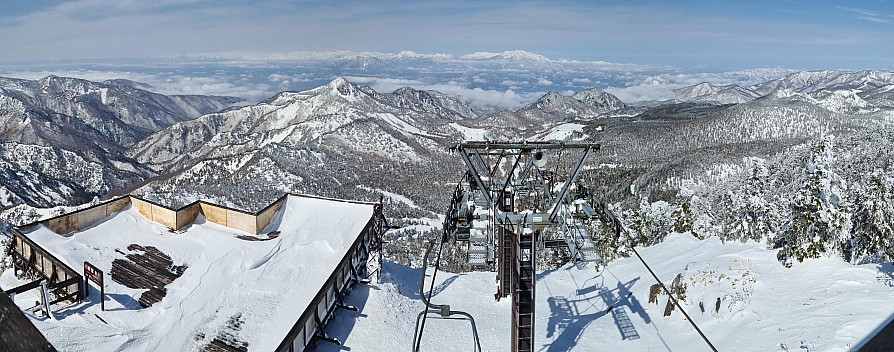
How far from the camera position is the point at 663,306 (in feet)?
60.1

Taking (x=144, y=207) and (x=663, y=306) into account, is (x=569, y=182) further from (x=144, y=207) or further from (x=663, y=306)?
(x=144, y=207)

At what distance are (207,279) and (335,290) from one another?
4.39m

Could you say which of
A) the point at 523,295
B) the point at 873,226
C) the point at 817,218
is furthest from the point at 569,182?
the point at 873,226

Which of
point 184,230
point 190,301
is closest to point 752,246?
point 190,301

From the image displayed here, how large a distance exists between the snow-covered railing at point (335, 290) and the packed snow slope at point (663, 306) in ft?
1.71

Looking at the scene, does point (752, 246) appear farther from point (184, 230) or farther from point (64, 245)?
point (64, 245)

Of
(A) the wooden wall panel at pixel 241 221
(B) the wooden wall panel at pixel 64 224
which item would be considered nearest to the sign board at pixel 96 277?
(B) the wooden wall panel at pixel 64 224

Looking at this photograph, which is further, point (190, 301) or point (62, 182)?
point (62, 182)

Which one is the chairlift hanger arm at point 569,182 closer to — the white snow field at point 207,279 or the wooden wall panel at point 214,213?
the white snow field at point 207,279

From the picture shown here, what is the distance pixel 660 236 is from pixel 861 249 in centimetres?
1727

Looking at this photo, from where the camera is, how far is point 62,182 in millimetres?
197125

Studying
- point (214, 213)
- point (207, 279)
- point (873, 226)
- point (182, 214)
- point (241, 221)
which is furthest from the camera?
point (214, 213)

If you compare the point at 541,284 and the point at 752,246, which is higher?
the point at 752,246

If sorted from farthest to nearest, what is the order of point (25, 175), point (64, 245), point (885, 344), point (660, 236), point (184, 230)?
point (25, 175), point (660, 236), point (184, 230), point (64, 245), point (885, 344)
